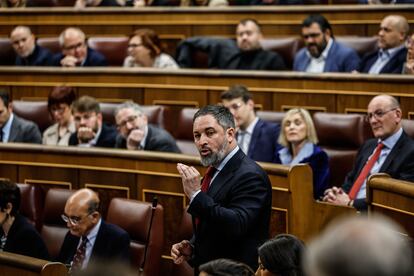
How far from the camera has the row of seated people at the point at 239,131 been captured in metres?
2.70

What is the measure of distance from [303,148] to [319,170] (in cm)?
9

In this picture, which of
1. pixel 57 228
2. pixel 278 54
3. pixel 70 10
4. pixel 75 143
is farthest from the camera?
pixel 70 10

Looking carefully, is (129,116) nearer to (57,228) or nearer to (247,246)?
(57,228)

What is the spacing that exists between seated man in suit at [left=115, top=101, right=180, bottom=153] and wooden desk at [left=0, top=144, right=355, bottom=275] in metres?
0.18

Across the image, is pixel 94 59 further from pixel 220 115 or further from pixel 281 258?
pixel 281 258

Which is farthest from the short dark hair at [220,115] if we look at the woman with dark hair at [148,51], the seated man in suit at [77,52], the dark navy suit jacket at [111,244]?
the seated man in suit at [77,52]

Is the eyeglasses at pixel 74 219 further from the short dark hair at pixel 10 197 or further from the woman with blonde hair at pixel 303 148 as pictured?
the woman with blonde hair at pixel 303 148

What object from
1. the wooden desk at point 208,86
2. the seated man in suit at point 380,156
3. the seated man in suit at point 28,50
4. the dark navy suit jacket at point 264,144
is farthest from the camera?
the seated man in suit at point 28,50

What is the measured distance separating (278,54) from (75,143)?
0.90 meters

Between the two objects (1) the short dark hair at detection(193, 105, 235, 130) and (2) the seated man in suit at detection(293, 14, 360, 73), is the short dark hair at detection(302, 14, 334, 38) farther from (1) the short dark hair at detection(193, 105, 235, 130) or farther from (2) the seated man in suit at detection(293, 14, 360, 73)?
(1) the short dark hair at detection(193, 105, 235, 130)

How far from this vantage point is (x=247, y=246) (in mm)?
1712

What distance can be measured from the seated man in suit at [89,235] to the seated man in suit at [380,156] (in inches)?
23.4

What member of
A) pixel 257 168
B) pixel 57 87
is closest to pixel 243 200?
pixel 257 168

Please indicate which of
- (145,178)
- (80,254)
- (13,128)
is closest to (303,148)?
(145,178)
